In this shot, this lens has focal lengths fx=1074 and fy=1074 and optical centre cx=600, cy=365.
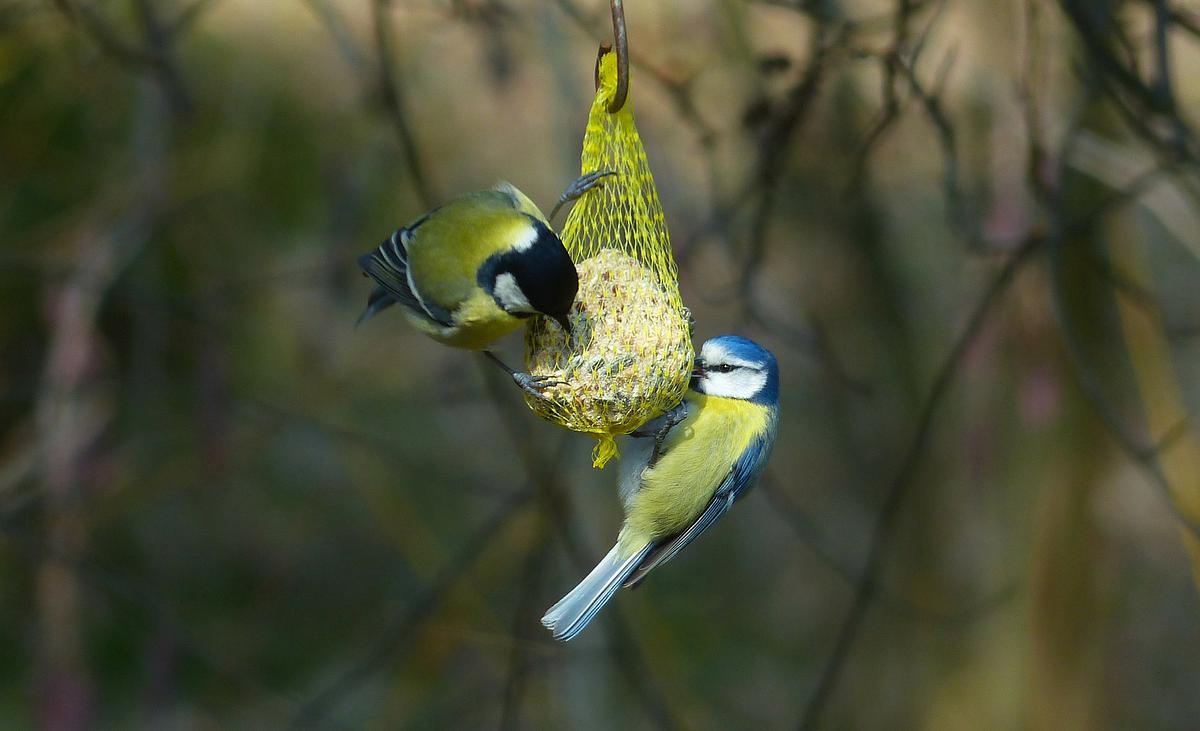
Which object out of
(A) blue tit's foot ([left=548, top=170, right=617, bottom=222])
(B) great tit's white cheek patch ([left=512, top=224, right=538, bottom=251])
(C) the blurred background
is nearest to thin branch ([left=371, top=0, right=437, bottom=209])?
(C) the blurred background

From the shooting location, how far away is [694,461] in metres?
2.01

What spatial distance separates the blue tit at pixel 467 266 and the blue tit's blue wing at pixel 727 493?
475mm

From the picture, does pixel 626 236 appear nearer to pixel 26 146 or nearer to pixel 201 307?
pixel 201 307

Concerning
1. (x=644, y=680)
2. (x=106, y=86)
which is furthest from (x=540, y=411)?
(x=106, y=86)

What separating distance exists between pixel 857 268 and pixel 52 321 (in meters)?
2.47

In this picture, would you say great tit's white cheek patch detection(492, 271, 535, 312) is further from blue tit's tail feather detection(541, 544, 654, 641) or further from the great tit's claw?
blue tit's tail feather detection(541, 544, 654, 641)

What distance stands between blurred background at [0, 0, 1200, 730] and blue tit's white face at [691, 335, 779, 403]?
32 centimetres

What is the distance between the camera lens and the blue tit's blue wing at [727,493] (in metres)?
2.00

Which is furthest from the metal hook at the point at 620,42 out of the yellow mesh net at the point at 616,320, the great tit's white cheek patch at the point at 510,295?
the great tit's white cheek patch at the point at 510,295

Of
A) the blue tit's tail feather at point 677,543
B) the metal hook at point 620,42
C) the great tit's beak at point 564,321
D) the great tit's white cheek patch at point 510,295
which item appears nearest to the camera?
the metal hook at point 620,42

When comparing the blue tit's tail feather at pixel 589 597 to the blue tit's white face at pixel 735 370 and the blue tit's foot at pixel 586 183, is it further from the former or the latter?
the blue tit's foot at pixel 586 183

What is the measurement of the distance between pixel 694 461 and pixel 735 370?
19 centimetres

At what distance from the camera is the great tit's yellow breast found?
1.99 meters

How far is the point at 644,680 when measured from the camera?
10.1 ft
